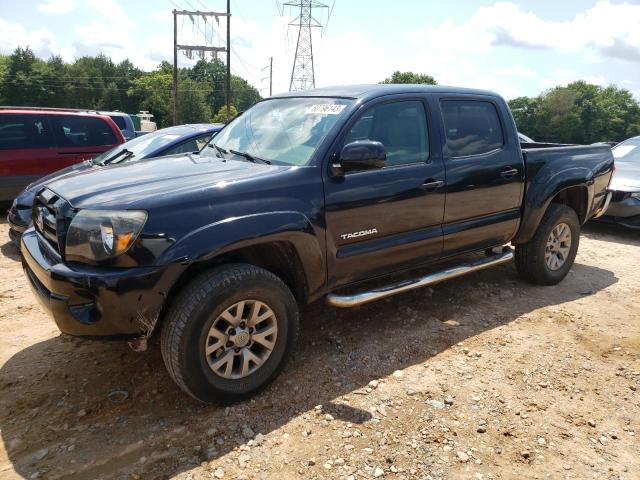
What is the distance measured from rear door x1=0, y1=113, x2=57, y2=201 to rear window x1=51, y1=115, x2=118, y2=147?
6.3 inches

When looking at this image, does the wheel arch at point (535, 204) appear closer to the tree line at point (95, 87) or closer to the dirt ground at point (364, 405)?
the dirt ground at point (364, 405)

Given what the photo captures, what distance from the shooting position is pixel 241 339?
112 inches

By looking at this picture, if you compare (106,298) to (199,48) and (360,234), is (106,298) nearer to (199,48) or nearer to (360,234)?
(360,234)

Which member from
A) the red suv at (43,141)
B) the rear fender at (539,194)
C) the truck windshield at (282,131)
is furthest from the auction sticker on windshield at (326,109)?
the red suv at (43,141)

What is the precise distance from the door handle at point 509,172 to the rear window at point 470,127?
0.21 meters

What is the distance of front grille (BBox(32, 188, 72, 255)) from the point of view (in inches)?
106

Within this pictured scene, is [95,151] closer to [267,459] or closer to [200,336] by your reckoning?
[200,336]

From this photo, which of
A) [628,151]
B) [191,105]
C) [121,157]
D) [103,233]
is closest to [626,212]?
[628,151]

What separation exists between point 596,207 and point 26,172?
7.98 meters

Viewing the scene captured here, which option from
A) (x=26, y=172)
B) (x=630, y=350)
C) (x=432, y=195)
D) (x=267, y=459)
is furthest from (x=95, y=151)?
(x=630, y=350)

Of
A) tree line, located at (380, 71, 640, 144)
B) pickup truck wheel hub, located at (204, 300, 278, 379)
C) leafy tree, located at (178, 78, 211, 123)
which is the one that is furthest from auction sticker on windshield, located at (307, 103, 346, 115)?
leafy tree, located at (178, 78, 211, 123)

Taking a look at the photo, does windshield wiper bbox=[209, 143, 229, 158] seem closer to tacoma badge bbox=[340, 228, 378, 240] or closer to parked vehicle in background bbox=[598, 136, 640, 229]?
tacoma badge bbox=[340, 228, 378, 240]

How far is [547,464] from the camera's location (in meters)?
2.52

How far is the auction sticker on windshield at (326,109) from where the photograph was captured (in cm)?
344
